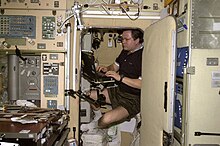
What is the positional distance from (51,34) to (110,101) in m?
1.73

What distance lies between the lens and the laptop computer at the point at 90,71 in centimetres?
434

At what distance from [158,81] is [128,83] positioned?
1.28 m

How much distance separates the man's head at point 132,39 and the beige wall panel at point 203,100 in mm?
2000

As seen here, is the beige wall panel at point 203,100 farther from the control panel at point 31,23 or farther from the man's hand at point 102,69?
the man's hand at point 102,69

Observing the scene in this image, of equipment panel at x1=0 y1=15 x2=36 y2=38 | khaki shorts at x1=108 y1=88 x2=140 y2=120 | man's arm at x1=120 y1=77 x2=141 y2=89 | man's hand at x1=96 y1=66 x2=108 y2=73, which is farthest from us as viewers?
man's hand at x1=96 y1=66 x2=108 y2=73

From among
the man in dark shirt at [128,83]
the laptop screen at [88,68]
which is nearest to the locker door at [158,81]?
the man in dark shirt at [128,83]

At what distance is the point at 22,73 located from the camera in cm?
409

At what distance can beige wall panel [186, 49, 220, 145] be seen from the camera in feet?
9.07

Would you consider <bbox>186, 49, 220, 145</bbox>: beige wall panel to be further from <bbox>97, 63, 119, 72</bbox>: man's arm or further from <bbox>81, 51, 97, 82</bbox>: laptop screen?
<bbox>97, 63, 119, 72</bbox>: man's arm

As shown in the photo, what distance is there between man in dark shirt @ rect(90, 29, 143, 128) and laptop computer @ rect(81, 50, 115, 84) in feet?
0.62

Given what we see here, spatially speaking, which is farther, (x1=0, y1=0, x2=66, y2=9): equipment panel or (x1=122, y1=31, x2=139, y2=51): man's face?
(x1=122, y1=31, x2=139, y2=51): man's face

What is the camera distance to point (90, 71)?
454 cm

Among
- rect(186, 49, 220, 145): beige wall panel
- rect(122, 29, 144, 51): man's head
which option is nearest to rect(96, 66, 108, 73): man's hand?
rect(122, 29, 144, 51): man's head

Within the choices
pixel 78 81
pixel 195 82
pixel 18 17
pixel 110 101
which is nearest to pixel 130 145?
pixel 110 101
